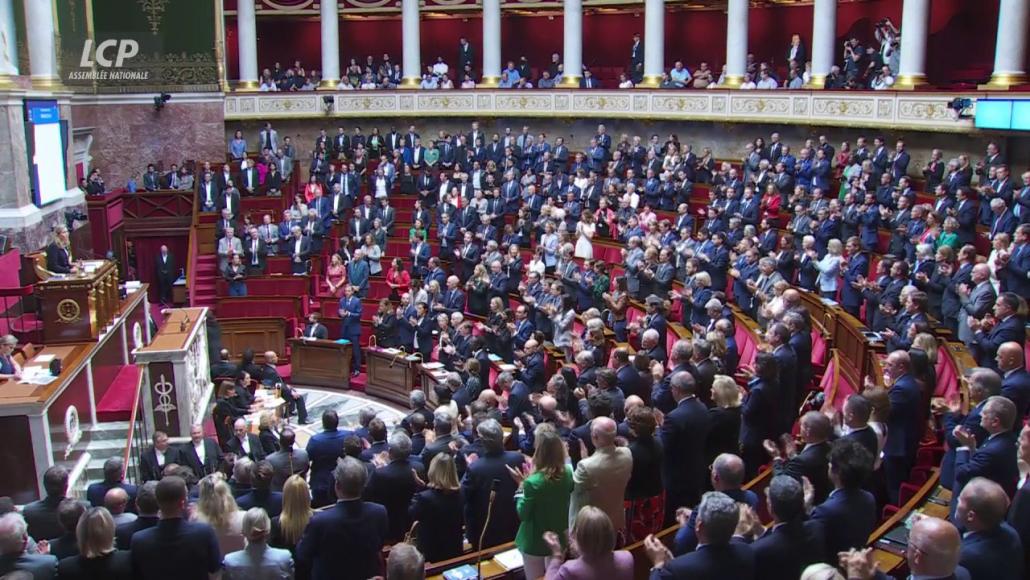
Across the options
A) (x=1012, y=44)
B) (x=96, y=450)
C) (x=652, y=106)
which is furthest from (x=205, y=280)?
(x=1012, y=44)

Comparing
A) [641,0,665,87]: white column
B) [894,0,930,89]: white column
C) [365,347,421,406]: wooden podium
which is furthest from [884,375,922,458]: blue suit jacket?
[641,0,665,87]: white column

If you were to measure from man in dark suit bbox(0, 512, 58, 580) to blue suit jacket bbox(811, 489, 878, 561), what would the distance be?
4.28 meters

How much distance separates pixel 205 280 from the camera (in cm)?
1988

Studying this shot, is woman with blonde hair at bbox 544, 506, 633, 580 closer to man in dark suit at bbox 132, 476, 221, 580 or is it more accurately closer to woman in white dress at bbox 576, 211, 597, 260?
man in dark suit at bbox 132, 476, 221, 580

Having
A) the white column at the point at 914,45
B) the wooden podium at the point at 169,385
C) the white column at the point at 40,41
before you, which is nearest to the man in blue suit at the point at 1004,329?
the wooden podium at the point at 169,385

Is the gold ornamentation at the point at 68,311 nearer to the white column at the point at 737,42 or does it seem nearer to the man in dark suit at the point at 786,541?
the man in dark suit at the point at 786,541

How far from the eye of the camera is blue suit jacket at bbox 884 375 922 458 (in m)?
Answer: 7.07

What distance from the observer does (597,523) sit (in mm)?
4645

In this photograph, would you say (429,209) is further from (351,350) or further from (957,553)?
(957,553)

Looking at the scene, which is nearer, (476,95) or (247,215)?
(247,215)

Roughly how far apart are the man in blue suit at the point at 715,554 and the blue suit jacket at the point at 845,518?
0.75 metres

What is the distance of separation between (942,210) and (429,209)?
11370 mm

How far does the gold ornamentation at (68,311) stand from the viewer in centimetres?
1220

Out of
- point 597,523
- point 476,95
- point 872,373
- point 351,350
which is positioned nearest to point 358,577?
point 597,523
